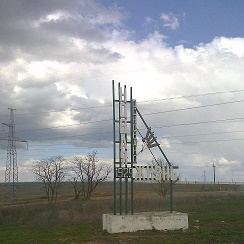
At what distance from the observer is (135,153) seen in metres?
18.9

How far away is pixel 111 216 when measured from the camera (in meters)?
17.7

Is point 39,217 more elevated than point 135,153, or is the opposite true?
point 135,153

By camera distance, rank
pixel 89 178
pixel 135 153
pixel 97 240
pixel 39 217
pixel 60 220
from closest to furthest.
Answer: pixel 97 240 → pixel 135 153 → pixel 60 220 → pixel 39 217 → pixel 89 178

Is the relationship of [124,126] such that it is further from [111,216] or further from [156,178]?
[111,216]

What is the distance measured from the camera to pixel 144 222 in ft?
58.9

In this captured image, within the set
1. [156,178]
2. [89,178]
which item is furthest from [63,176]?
[156,178]

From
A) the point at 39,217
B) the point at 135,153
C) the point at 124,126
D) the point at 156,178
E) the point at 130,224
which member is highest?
the point at 124,126

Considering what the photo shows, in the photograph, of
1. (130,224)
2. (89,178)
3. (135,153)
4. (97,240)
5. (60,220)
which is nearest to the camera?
(97,240)

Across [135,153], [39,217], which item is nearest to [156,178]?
[135,153]

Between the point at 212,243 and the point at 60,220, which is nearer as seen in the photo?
the point at 212,243

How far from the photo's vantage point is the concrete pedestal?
1758cm

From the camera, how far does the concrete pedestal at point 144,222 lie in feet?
57.7

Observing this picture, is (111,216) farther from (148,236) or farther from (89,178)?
(89,178)

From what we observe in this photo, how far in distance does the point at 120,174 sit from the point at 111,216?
195cm
